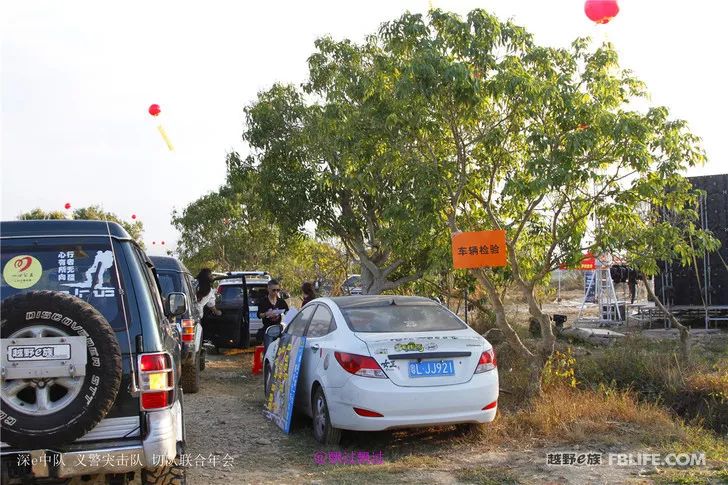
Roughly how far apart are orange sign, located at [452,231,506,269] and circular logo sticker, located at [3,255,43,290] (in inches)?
196

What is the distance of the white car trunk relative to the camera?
6133 mm

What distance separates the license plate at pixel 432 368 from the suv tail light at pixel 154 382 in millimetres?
2508

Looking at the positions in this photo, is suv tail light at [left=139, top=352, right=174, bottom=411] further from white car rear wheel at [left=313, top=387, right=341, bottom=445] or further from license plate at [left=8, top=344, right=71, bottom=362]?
white car rear wheel at [left=313, top=387, right=341, bottom=445]

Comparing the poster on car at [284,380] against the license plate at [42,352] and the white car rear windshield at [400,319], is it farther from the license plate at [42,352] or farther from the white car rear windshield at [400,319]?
the license plate at [42,352]

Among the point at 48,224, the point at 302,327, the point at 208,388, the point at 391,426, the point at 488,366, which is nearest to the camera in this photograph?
the point at 48,224

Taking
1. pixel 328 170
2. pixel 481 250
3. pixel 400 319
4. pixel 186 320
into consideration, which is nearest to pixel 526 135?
pixel 481 250

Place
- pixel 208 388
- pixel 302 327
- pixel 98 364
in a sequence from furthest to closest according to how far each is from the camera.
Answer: pixel 208 388 < pixel 302 327 < pixel 98 364

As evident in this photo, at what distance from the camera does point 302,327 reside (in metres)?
7.94

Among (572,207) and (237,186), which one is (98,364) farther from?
(237,186)

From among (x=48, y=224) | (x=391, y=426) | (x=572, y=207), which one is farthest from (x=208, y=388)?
(x=48, y=224)

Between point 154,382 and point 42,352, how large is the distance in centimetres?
66

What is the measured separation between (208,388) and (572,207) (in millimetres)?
5918

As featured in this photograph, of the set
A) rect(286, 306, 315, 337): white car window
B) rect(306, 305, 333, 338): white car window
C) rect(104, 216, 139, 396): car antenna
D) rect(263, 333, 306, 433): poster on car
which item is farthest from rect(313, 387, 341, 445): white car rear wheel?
rect(104, 216, 139, 396): car antenna

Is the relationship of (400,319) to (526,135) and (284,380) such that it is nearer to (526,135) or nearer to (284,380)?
(284,380)
